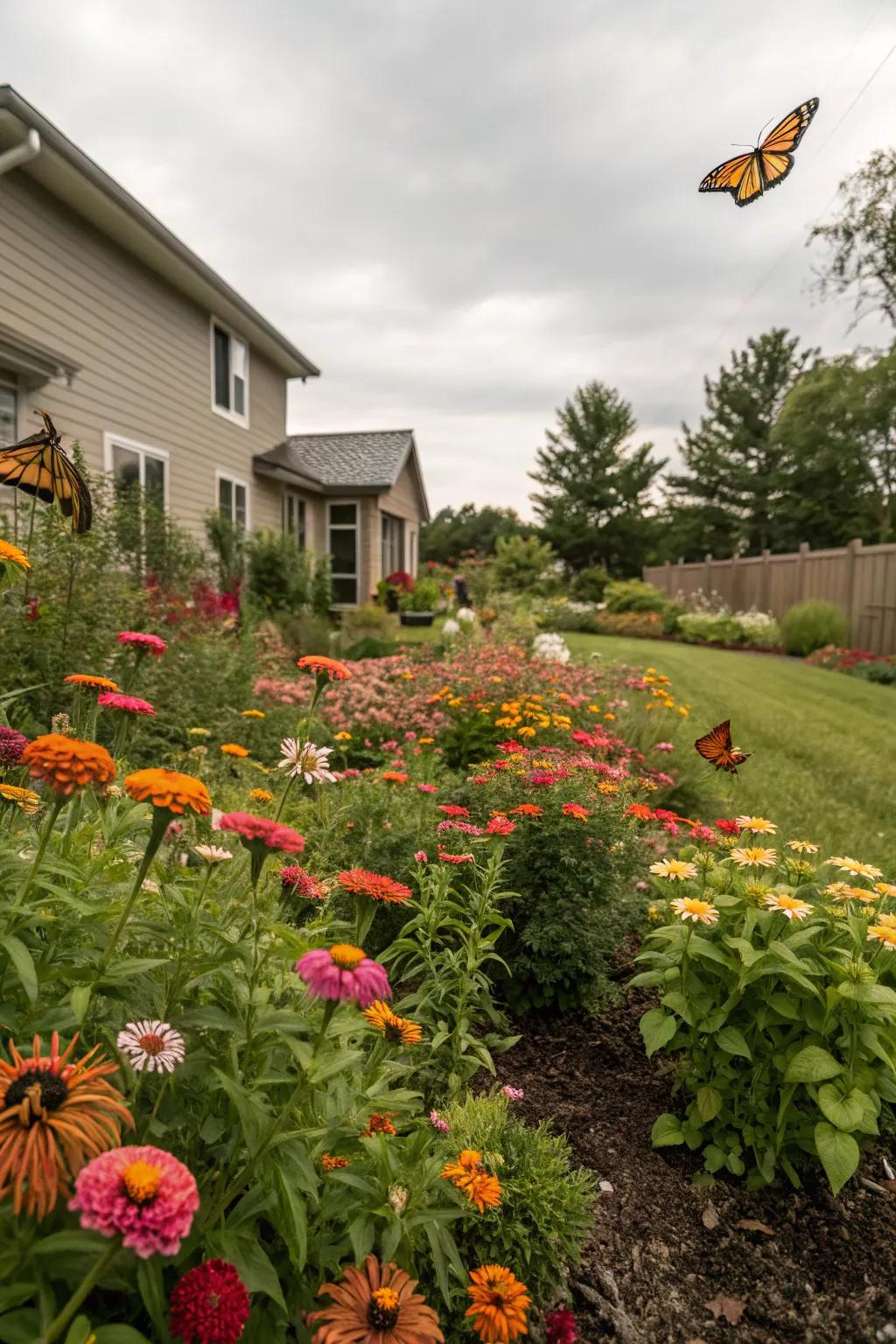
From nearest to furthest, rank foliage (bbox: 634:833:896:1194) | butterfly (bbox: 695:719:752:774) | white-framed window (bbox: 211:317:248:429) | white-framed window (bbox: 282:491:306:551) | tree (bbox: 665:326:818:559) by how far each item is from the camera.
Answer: foliage (bbox: 634:833:896:1194) < butterfly (bbox: 695:719:752:774) < white-framed window (bbox: 211:317:248:429) < white-framed window (bbox: 282:491:306:551) < tree (bbox: 665:326:818:559)

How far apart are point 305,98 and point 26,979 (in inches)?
128

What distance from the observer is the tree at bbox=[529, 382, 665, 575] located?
37250 millimetres

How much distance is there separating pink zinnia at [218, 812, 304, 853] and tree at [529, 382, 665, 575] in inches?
1453

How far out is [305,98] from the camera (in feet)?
9.71

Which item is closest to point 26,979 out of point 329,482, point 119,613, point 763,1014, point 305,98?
point 763,1014

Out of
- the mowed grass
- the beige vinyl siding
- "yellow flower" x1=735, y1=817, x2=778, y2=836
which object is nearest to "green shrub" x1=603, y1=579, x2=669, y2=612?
the mowed grass

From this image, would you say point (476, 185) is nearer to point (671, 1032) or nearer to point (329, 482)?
point (671, 1032)

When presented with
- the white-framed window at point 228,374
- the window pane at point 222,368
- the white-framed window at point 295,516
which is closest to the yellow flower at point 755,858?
the white-framed window at point 228,374

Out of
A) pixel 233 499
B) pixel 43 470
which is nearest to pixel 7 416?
pixel 233 499

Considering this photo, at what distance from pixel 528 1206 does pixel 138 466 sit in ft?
30.9

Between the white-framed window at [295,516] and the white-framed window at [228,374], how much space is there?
84.0 inches

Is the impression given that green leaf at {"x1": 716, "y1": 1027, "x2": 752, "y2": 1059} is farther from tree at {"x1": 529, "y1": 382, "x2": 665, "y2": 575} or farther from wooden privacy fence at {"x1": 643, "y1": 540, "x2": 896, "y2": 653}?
tree at {"x1": 529, "y1": 382, "x2": 665, "y2": 575}

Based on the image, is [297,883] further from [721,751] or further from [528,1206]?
[721,751]

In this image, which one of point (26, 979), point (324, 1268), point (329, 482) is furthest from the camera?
point (329, 482)
